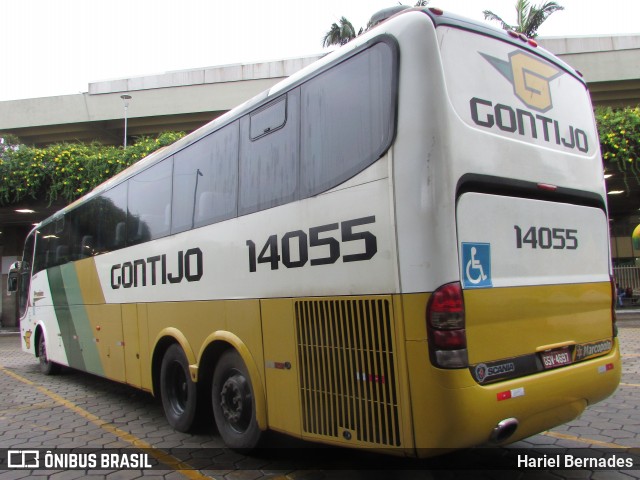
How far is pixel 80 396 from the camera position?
7.72m

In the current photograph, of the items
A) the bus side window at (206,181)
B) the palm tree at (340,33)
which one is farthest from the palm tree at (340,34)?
the bus side window at (206,181)

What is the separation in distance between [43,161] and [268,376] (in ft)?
48.8

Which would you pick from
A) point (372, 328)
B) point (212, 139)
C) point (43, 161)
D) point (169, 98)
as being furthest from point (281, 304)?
point (169, 98)

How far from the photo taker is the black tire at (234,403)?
14.3 ft

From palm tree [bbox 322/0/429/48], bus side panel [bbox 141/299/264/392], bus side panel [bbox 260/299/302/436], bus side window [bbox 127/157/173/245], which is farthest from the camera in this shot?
palm tree [bbox 322/0/429/48]

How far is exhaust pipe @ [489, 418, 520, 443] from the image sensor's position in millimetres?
3041

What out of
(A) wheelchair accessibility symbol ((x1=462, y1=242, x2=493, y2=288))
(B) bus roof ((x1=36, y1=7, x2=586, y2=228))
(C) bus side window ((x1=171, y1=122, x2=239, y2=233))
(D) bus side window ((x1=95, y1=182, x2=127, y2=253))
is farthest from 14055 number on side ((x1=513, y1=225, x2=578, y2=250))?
(D) bus side window ((x1=95, y1=182, x2=127, y2=253))

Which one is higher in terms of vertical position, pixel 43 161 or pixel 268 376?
pixel 43 161

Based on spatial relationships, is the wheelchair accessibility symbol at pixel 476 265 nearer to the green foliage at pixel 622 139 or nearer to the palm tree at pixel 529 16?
the green foliage at pixel 622 139

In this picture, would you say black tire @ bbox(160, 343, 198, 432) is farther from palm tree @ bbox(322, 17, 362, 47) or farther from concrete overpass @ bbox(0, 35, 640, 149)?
palm tree @ bbox(322, 17, 362, 47)

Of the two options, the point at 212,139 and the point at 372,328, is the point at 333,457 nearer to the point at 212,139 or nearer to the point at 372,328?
the point at 372,328

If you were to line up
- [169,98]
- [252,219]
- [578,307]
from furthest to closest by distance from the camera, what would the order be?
[169,98]
[252,219]
[578,307]

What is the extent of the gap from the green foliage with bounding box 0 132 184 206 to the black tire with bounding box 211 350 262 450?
12.1 meters

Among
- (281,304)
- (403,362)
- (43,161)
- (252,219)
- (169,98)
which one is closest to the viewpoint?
(403,362)
